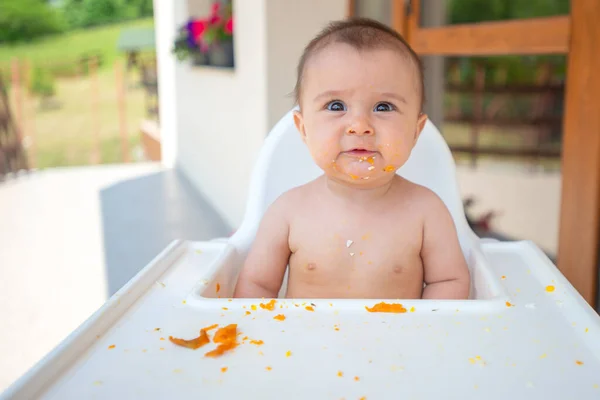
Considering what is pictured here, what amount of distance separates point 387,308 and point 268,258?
0.37 meters

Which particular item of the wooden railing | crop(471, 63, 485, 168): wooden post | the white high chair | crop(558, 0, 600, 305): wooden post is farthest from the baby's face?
crop(471, 63, 485, 168): wooden post

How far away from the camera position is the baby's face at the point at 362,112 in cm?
99

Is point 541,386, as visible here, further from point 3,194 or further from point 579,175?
point 3,194

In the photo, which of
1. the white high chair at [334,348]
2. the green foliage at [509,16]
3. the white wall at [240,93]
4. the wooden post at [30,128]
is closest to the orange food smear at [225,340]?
the white high chair at [334,348]

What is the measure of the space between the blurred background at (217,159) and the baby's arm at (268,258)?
106 cm

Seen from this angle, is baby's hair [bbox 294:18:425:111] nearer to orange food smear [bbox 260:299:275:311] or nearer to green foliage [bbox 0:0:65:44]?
orange food smear [bbox 260:299:275:311]

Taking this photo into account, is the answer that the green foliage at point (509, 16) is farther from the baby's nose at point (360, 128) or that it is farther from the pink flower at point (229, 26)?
the pink flower at point (229, 26)

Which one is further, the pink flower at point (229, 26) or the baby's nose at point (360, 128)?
the pink flower at point (229, 26)

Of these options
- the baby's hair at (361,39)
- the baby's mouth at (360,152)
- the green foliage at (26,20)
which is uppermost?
the green foliage at (26,20)

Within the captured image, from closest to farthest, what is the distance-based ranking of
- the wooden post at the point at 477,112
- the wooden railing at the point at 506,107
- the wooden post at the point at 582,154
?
the wooden post at the point at 582,154 → the wooden railing at the point at 506,107 → the wooden post at the point at 477,112

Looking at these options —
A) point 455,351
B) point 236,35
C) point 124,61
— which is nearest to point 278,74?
point 236,35

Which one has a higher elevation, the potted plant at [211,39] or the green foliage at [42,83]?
the potted plant at [211,39]

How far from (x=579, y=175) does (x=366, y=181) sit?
817mm

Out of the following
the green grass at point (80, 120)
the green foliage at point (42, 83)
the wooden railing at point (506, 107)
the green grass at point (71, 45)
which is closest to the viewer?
the wooden railing at point (506, 107)
